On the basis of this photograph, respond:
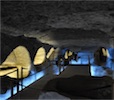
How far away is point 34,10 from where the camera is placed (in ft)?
5.37

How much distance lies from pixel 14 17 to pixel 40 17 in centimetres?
25

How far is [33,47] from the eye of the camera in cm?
643

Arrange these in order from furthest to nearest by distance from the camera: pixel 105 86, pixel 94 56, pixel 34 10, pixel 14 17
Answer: pixel 94 56 → pixel 105 86 → pixel 14 17 → pixel 34 10

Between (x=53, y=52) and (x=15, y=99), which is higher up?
(x=53, y=52)

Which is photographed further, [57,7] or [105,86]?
[105,86]

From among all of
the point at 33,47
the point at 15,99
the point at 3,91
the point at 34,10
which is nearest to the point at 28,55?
the point at 33,47

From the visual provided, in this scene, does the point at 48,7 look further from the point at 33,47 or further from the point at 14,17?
the point at 33,47

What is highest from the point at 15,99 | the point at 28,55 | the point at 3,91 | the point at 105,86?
the point at 28,55

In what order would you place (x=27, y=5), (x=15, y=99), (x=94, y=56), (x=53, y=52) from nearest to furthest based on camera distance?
1. (x=27, y=5)
2. (x=15, y=99)
3. (x=53, y=52)
4. (x=94, y=56)

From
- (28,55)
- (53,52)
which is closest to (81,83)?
(28,55)

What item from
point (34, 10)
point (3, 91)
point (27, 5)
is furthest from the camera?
point (3, 91)

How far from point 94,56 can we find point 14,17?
14.2 metres

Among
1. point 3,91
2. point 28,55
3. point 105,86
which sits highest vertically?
point 28,55

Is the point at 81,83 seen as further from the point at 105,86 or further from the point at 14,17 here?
the point at 14,17
